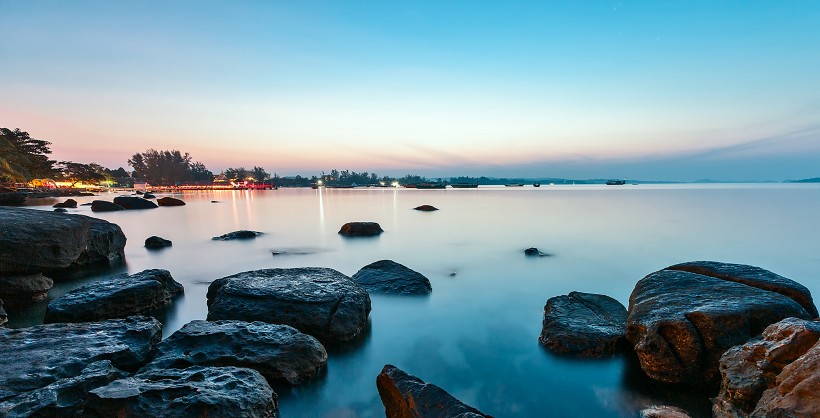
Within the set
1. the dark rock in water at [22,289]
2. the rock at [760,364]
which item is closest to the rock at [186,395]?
the rock at [760,364]

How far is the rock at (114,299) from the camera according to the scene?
6.31m

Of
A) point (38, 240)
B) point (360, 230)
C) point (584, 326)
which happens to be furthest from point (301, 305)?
point (360, 230)

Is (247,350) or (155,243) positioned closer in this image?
(247,350)

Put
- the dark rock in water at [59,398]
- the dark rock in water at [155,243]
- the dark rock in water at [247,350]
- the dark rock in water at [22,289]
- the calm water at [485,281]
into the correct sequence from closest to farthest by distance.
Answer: the dark rock in water at [59,398]
the dark rock in water at [247,350]
the calm water at [485,281]
the dark rock in water at [22,289]
the dark rock in water at [155,243]

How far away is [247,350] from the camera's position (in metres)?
4.88

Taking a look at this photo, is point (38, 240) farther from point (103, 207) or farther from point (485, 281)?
point (103, 207)

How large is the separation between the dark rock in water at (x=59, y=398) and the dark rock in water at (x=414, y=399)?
286cm

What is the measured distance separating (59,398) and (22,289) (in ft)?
24.6

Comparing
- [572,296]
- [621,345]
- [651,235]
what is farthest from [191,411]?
[651,235]

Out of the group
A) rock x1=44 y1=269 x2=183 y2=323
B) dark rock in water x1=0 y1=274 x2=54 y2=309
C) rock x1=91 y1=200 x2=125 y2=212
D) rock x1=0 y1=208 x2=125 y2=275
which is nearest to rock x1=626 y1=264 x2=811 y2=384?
rock x1=44 y1=269 x2=183 y2=323

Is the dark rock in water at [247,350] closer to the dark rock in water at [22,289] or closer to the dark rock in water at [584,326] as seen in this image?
the dark rock in water at [584,326]

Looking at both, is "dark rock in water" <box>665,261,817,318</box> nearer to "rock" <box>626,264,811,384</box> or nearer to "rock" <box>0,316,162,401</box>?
"rock" <box>626,264,811,384</box>

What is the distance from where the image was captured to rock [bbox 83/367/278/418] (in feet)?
10.4

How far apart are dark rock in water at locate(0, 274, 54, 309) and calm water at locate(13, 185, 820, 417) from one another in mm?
718
